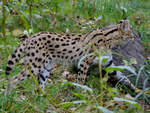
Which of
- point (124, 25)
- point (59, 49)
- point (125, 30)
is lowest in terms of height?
point (59, 49)

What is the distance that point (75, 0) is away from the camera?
26.0ft

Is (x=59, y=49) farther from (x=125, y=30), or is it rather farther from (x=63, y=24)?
(x=63, y=24)

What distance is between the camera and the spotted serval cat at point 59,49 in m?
5.73

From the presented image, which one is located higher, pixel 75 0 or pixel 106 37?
pixel 75 0

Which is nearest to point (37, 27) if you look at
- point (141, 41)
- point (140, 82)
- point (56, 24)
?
point (56, 24)

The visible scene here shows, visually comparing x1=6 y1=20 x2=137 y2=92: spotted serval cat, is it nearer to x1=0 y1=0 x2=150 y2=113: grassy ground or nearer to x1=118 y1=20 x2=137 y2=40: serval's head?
x1=118 y1=20 x2=137 y2=40: serval's head

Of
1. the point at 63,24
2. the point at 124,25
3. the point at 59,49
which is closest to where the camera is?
the point at 59,49

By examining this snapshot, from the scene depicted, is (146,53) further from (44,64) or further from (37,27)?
(37,27)

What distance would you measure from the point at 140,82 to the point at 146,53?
46.1 inches

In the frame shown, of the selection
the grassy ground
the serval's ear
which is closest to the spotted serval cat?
the serval's ear

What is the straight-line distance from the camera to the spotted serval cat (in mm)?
5730


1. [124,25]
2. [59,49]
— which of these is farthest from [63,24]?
[124,25]

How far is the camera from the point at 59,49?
610 centimetres

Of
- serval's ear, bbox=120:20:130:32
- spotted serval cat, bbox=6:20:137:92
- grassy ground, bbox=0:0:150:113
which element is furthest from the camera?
serval's ear, bbox=120:20:130:32
